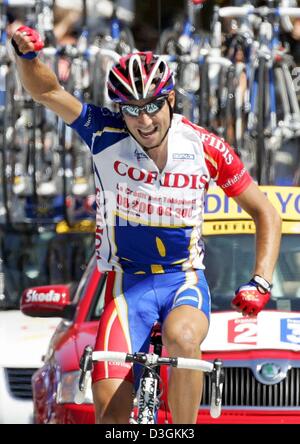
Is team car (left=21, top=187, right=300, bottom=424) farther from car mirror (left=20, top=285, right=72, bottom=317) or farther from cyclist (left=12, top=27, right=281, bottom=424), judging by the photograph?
cyclist (left=12, top=27, right=281, bottom=424)

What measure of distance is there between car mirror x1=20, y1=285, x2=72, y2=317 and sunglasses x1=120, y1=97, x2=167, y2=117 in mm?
1936

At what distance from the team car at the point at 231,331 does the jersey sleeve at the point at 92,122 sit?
1190 millimetres

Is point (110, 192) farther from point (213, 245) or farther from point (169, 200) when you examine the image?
point (213, 245)

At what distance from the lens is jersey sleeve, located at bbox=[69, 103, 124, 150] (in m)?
6.42

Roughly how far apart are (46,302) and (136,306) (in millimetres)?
1736

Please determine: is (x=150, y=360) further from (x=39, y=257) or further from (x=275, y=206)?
(x=39, y=257)

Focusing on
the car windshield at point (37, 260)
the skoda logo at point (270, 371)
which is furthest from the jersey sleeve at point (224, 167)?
the car windshield at point (37, 260)

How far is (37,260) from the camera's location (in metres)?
13.6

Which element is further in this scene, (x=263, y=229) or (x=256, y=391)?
(x=256, y=391)

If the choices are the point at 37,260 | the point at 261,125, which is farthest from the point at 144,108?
the point at 37,260

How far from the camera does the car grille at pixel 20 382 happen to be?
30.9ft

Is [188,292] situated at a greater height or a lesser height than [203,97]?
greater

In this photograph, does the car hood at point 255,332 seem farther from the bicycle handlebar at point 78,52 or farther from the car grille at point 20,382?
the bicycle handlebar at point 78,52

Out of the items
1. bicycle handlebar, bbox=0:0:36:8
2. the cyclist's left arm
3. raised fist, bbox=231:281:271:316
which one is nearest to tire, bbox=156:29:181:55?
bicycle handlebar, bbox=0:0:36:8
